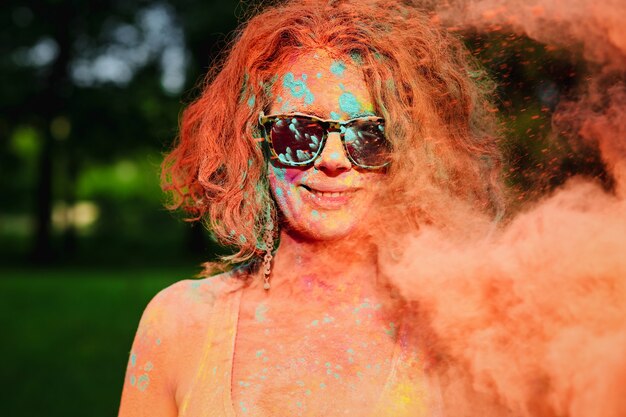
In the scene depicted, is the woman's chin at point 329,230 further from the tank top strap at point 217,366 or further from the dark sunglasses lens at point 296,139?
the tank top strap at point 217,366

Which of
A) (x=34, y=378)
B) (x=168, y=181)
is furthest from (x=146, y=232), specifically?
(x=168, y=181)

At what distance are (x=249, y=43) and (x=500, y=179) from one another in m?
0.99

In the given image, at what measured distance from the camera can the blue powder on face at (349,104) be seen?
2258mm

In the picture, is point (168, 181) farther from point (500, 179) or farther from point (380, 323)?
point (500, 179)

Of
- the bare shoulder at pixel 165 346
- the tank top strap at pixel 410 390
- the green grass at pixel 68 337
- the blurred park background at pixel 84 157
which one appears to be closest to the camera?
the tank top strap at pixel 410 390

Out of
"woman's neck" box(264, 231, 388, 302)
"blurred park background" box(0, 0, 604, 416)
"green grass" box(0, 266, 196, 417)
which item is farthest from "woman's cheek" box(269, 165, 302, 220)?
"green grass" box(0, 266, 196, 417)

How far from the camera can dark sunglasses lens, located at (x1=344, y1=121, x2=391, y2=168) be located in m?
2.24

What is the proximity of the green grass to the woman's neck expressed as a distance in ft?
19.0

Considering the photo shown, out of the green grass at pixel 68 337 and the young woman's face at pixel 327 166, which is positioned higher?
the young woman's face at pixel 327 166

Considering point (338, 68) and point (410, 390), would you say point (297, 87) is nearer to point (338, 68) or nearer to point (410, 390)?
point (338, 68)

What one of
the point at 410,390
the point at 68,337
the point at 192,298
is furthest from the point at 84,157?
the point at 410,390

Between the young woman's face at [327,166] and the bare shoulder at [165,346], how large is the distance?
0.41 metres

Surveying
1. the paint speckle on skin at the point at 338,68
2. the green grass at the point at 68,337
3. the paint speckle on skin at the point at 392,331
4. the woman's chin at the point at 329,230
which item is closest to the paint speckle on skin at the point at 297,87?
the paint speckle on skin at the point at 338,68

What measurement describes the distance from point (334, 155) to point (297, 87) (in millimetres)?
274
